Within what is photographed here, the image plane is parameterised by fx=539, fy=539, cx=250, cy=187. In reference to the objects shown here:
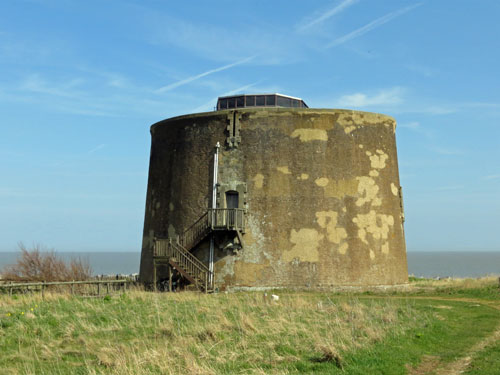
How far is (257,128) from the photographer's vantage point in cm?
2816

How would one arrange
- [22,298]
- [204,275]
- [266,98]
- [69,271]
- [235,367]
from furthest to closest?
[69,271] < [266,98] < [204,275] < [22,298] < [235,367]

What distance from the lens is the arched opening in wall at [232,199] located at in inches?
1098

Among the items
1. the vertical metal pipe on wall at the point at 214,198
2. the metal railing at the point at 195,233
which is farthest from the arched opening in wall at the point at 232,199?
the metal railing at the point at 195,233

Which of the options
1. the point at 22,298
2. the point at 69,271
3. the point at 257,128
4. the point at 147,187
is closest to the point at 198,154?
the point at 257,128

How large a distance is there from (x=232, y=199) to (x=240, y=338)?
606 inches

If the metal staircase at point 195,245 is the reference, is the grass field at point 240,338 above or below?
below

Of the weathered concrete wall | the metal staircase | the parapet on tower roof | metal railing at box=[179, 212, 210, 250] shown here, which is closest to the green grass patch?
the metal staircase

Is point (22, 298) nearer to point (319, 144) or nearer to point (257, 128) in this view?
point (257, 128)

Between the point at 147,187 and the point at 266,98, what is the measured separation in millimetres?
9098

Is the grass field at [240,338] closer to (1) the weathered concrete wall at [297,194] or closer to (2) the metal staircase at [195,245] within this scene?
(2) the metal staircase at [195,245]

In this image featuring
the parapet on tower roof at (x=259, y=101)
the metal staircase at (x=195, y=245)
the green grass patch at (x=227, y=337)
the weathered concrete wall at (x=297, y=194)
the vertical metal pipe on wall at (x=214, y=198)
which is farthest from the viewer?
the parapet on tower roof at (x=259, y=101)

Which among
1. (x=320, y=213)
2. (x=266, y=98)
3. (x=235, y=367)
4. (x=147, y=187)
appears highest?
(x=266, y=98)

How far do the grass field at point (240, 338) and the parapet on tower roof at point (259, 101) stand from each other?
14883 mm

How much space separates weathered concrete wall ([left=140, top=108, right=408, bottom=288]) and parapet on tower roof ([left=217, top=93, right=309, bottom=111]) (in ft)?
13.1
